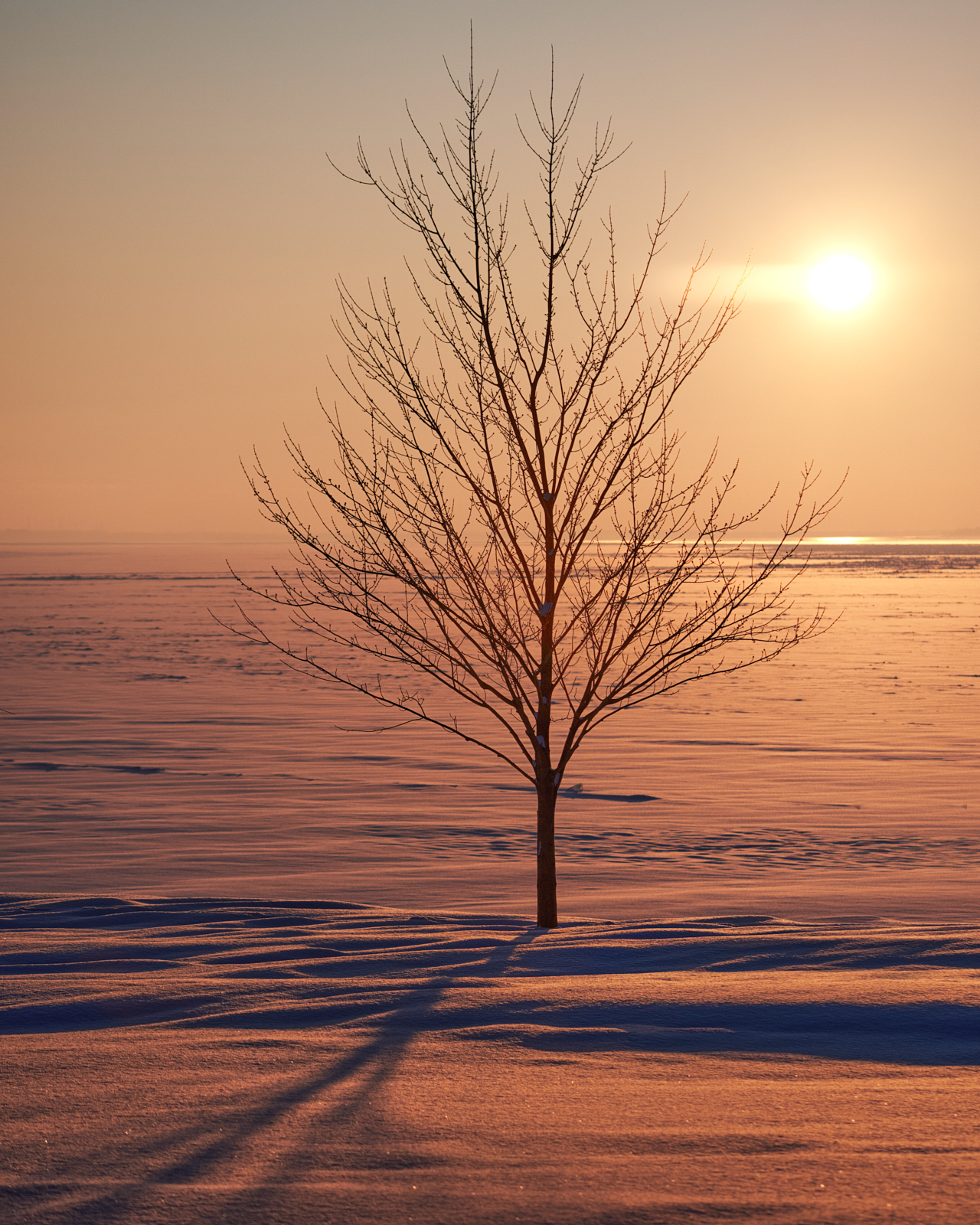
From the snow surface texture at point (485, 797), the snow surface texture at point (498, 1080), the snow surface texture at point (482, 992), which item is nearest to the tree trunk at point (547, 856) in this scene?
the snow surface texture at point (482, 992)

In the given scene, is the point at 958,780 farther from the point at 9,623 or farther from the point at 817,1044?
the point at 9,623

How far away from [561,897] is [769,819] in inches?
146

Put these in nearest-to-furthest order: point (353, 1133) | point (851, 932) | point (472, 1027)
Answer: point (353, 1133) < point (472, 1027) < point (851, 932)

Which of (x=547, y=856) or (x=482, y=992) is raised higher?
(x=547, y=856)

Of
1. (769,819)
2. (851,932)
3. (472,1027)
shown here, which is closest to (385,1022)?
(472,1027)

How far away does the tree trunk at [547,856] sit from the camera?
6602mm

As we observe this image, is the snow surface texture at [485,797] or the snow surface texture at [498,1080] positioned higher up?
the snow surface texture at [498,1080]

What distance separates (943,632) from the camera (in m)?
30.7

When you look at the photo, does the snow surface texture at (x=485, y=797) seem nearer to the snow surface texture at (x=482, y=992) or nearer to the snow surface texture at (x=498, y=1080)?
the snow surface texture at (x=482, y=992)

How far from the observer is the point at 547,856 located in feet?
21.8

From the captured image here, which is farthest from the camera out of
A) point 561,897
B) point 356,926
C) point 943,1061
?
point 561,897

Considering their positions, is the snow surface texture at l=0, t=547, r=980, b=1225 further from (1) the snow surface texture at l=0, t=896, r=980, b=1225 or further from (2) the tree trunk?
(2) the tree trunk

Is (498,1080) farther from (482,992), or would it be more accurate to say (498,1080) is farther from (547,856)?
(547,856)

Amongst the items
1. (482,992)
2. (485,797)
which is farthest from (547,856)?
(485,797)
